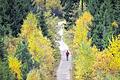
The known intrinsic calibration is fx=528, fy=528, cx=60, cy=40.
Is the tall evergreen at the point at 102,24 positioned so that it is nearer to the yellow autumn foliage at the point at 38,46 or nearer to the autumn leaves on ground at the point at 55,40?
the autumn leaves on ground at the point at 55,40

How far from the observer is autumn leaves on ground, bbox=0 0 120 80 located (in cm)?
6525

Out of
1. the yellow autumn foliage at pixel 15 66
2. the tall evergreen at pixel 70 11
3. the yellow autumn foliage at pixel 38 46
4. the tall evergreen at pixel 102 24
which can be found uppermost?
the tall evergreen at pixel 70 11

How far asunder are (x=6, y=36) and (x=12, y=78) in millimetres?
14156

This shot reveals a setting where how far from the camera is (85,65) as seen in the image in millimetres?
65000

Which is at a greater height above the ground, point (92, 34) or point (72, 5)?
point (72, 5)

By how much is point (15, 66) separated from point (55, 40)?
1130 inches

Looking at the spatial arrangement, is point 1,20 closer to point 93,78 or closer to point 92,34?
point 92,34

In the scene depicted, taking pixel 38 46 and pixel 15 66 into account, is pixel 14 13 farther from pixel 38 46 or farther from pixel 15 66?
pixel 15 66

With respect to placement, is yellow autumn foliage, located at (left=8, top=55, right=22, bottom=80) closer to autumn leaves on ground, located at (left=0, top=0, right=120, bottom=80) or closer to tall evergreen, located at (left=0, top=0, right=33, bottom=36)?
autumn leaves on ground, located at (left=0, top=0, right=120, bottom=80)

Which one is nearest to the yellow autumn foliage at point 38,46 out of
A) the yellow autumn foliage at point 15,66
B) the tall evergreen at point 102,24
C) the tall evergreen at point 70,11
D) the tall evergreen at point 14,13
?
the yellow autumn foliage at point 15,66

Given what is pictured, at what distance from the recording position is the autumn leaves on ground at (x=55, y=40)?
6525 centimetres

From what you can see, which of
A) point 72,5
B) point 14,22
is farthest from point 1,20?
point 72,5

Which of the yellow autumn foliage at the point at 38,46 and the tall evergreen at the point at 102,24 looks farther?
the tall evergreen at the point at 102,24

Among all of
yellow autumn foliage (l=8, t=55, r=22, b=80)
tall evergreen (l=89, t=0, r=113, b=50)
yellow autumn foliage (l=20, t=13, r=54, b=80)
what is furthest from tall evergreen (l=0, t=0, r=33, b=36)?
yellow autumn foliage (l=8, t=55, r=22, b=80)
